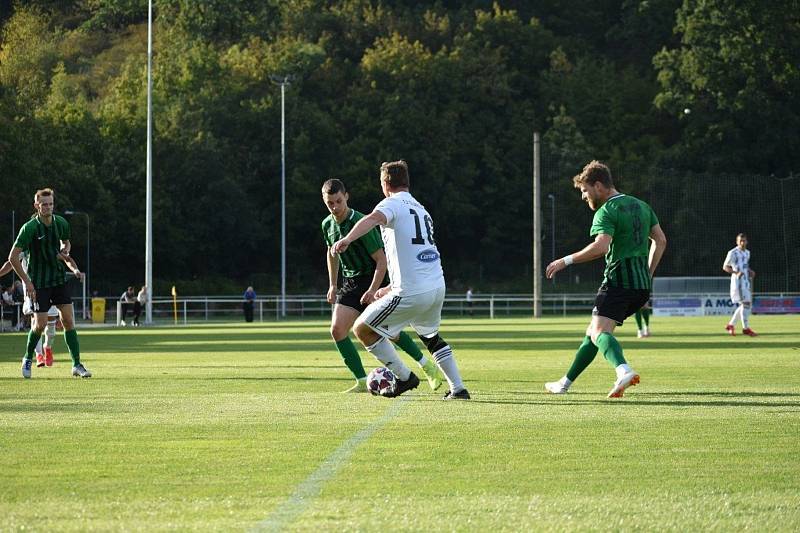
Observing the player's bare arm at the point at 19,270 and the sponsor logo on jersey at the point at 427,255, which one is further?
the player's bare arm at the point at 19,270

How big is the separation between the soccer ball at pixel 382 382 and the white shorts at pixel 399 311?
55cm

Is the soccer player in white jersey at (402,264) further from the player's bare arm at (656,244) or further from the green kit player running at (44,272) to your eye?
the green kit player running at (44,272)

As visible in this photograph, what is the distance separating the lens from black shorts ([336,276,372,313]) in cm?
1422

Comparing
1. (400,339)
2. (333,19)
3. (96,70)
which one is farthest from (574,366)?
(96,70)

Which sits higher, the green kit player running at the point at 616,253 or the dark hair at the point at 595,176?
the dark hair at the point at 595,176

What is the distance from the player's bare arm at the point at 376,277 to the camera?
1341cm

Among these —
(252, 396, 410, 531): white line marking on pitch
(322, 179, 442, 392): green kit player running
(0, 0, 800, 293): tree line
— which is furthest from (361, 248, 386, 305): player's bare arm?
(0, 0, 800, 293): tree line

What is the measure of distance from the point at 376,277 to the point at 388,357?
40.6 inches

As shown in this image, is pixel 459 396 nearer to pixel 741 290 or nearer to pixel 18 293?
pixel 741 290

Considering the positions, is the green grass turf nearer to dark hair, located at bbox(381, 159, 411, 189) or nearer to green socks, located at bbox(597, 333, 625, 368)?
green socks, located at bbox(597, 333, 625, 368)

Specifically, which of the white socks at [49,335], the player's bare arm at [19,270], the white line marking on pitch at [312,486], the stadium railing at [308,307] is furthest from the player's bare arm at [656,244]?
the stadium railing at [308,307]

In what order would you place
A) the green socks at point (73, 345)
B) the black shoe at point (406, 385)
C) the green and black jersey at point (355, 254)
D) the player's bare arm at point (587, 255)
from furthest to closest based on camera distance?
the green socks at point (73, 345) → the green and black jersey at point (355, 254) → the black shoe at point (406, 385) → the player's bare arm at point (587, 255)

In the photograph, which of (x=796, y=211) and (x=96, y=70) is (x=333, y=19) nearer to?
(x=96, y=70)

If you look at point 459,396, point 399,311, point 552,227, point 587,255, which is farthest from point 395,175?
point 552,227
